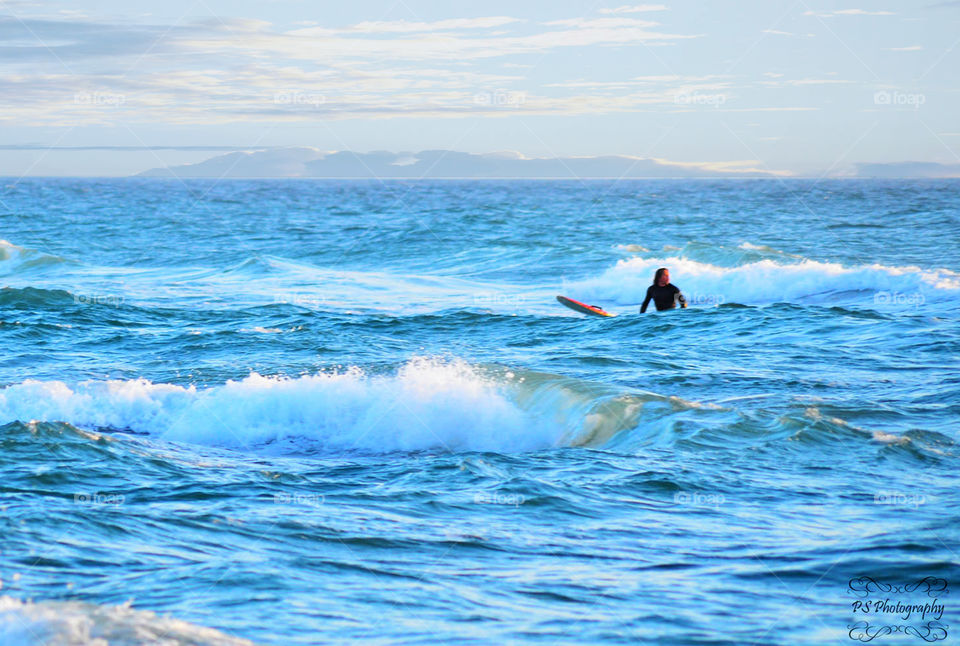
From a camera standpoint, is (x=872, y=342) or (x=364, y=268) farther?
(x=364, y=268)

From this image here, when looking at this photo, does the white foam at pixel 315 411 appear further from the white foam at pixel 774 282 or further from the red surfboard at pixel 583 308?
the white foam at pixel 774 282

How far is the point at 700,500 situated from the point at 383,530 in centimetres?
261

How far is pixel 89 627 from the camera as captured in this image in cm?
514

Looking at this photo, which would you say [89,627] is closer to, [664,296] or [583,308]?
[664,296]

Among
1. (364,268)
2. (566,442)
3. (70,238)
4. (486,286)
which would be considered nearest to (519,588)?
(566,442)

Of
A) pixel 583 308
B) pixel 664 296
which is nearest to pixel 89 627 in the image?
pixel 664 296

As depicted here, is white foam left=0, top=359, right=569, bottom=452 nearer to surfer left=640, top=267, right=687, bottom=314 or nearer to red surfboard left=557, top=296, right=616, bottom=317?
surfer left=640, top=267, right=687, bottom=314

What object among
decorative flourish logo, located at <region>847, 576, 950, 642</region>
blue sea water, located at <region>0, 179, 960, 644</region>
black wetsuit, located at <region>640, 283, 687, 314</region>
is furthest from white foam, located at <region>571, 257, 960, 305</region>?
decorative flourish logo, located at <region>847, 576, 950, 642</region>

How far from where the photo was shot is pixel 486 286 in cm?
2883

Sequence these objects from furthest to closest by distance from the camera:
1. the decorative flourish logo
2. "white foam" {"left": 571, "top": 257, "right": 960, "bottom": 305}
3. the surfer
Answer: "white foam" {"left": 571, "top": 257, "right": 960, "bottom": 305} → the surfer → the decorative flourish logo

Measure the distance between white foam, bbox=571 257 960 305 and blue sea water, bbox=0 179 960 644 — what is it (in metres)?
0.26

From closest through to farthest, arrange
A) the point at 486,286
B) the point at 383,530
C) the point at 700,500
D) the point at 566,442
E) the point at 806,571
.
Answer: the point at 806,571 < the point at 383,530 < the point at 700,500 < the point at 566,442 < the point at 486,286

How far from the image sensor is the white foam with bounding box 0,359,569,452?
36.9 ft

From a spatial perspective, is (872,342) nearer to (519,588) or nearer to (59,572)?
(519,588)
